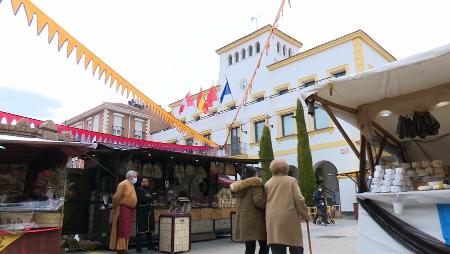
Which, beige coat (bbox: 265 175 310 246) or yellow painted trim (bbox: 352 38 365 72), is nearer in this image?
beige coat (bbox: 265 175 310 246)

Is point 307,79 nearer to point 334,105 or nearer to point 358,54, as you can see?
point 358,54

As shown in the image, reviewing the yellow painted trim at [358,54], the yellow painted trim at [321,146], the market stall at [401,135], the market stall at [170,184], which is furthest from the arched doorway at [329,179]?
the market stall at [401,135]

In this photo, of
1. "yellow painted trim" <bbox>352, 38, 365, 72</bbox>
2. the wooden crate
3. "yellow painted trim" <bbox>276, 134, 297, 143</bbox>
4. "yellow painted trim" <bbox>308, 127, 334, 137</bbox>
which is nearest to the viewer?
the wooden crate

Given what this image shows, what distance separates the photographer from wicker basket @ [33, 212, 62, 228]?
6.14 metres

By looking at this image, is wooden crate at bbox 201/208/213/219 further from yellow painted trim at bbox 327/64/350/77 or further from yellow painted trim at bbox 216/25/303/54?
yellow painted trim at bbox 216/25/303/54

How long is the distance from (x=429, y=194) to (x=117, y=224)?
580 centimetres

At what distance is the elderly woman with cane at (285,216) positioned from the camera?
4.80 meters

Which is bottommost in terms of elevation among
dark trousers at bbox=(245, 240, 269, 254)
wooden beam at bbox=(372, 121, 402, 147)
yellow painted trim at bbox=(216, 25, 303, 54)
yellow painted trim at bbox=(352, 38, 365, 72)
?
dark trousers at bbox=(245, 240, 269, 254)

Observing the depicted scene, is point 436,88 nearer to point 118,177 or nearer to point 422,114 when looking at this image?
point 422,114

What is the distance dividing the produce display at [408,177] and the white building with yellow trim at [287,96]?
13164 millimetres

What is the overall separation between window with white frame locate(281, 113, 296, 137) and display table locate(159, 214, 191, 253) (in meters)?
16.1

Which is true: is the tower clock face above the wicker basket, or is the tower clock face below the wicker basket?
above

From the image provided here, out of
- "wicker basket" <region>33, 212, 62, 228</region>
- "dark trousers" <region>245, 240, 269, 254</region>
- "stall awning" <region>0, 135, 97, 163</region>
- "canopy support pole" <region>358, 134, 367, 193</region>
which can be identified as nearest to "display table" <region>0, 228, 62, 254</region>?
"wicker basket" <region>33, 212, 62, 228</region>

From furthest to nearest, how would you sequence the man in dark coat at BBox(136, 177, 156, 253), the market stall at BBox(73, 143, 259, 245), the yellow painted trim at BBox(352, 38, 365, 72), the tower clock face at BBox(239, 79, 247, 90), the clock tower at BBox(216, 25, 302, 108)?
the tower clock face at BBox(239, 79, 247, 90)
the clock tower at BBox(216, 25, 302, 108)
the yellow painted trim at BBox(352, 38, 365, 72)
the market stall at BBox(73, 143, 259, 245)
the man in dark coat at BBox(136, 177, 156, 253)
